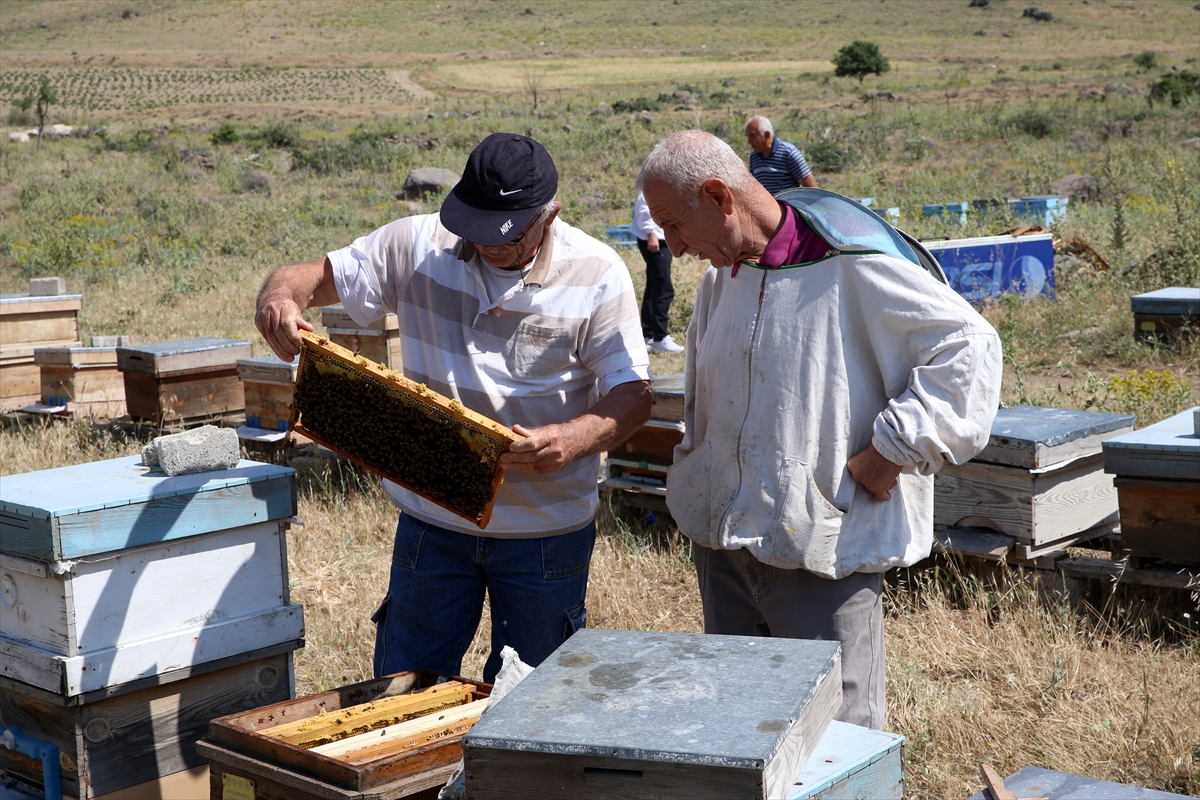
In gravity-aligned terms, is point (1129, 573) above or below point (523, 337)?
below

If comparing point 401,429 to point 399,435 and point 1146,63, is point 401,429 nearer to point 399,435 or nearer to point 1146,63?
point 399,435

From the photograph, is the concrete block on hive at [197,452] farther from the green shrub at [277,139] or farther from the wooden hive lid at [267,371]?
the green shrub at [277,139]

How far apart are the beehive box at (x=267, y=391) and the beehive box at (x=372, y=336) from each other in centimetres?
37

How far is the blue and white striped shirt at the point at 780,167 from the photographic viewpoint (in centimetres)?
949

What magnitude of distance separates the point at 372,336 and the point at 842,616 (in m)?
4.48

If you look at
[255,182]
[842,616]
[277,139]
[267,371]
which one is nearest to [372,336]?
[267,371]

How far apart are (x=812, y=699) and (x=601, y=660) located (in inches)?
16.1

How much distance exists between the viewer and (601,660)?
80.4 inches

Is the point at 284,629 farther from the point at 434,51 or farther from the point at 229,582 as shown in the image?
the point at 434,51

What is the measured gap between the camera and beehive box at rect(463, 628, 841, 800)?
166cm

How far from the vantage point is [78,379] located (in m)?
7.65

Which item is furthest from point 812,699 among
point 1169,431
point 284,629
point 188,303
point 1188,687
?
point 188,303

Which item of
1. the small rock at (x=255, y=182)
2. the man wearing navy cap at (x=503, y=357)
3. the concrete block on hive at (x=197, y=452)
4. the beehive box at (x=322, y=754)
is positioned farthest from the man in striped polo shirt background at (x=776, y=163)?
the small rock at (x=255, y=182)

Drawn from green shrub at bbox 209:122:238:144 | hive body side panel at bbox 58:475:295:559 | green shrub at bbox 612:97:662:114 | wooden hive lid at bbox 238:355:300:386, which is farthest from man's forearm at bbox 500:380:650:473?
green shrub at bbox 612:97:662:114
